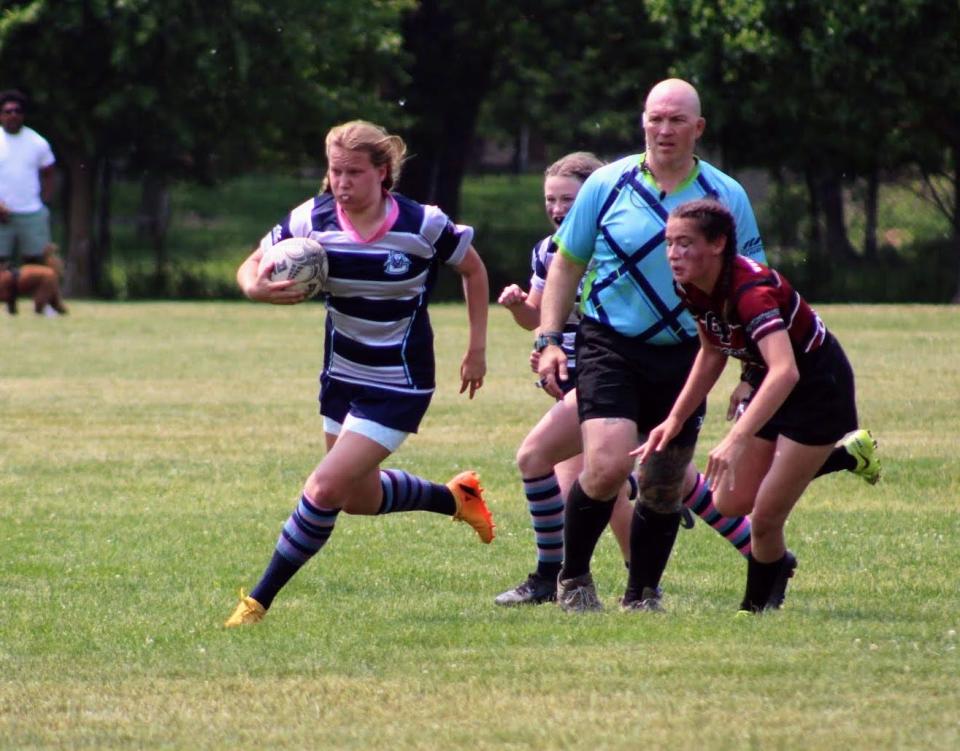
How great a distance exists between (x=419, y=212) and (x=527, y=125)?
3060 cm

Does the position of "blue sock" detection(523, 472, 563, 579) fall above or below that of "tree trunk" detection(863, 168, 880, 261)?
above

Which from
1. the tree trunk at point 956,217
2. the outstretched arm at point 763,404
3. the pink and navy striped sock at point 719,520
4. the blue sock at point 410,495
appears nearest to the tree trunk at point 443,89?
the tree trunk at point 956,217

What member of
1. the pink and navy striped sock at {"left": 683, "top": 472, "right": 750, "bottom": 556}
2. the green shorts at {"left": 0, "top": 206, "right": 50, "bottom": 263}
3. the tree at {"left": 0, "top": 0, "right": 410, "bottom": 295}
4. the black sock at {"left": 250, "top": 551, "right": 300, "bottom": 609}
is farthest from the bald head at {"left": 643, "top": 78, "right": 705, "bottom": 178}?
the tree at {"left": 0, "top": 0, "right": 410, "bottom": 295}

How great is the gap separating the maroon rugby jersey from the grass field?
0.92 m

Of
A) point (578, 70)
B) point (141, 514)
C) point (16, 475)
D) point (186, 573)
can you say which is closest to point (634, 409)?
point (186, 573)

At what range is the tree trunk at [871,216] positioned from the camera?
2969 centimetres

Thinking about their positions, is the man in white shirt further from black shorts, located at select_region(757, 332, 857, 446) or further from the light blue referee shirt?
black shorts, located at select_region(757, 332, 857, 446)

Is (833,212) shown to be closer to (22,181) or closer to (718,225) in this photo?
(22,181)

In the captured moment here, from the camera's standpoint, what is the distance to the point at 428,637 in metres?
6.05

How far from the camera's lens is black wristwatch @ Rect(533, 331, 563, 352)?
255 inches

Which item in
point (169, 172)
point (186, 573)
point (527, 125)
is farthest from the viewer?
point (527, 125)

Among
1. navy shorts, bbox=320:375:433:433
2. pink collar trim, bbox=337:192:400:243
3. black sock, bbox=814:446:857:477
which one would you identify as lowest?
black sock, bbox=814:446:857:477

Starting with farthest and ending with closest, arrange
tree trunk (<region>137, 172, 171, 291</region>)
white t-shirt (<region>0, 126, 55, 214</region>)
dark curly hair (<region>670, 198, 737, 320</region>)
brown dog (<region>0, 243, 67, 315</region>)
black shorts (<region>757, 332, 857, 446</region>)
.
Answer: tree trunk (<region>137, 172, 171, 291</region>) → brown dog (<region>0, 243, 67, 315</region>) → white t-shirt (<region>0, 126, 55, 214</region>) → black shorts (<region>757, 332, 857, 446</region>) → dark curly hair (<region>670, 198, 737, 320</region>)

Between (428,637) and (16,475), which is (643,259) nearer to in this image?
(428,637)
